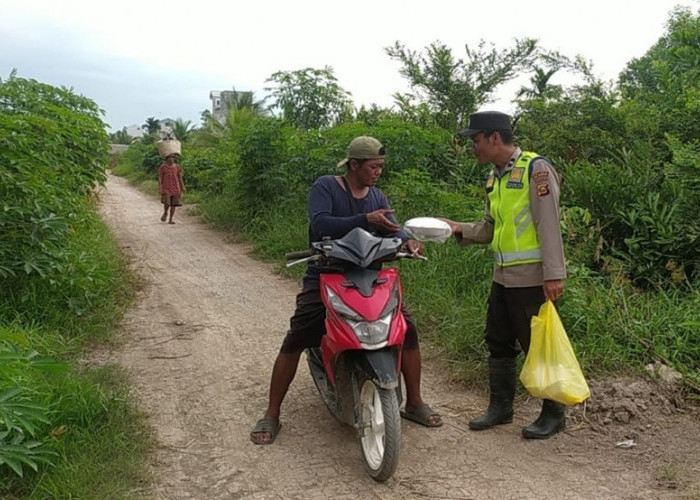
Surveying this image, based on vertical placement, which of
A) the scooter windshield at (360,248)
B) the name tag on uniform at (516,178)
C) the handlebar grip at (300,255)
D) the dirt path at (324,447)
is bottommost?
the dirt path at (324,447)

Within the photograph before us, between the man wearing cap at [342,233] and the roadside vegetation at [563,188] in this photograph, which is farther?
the roadside vegetation at [563,188]

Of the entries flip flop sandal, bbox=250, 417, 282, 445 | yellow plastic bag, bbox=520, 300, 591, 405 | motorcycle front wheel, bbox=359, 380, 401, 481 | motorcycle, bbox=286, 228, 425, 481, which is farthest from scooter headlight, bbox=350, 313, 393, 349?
flip flop sandal, bbox=250, 417, 282, 445

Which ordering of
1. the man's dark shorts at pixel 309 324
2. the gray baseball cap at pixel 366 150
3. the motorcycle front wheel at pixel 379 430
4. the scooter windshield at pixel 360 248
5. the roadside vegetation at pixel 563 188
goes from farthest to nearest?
the roadside vegetation at pixel 563 188 → the man's dark shorts at pixel 309 324 → the gray baseball cap at pixel 366 150 → the scooter windshield at pixel 360 248 → the motorcycle front wheel at pixel 379 430

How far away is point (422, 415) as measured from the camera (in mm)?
3850

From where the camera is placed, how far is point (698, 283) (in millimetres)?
5398

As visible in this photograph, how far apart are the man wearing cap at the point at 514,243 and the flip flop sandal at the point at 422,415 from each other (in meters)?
0.23

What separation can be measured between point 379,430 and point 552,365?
0.95 m

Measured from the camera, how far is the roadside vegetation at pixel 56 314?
306 centimetres

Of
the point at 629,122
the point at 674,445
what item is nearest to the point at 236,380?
the point at 674,445

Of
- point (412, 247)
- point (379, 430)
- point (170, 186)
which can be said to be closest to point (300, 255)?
point (412, 247)

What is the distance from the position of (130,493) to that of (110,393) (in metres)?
1.15

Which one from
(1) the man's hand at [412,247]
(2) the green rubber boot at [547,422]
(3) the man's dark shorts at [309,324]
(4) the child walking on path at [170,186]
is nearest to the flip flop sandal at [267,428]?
(3) the man's dark shorts at [309,324]

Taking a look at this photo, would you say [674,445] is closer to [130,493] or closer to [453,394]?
[453,394]

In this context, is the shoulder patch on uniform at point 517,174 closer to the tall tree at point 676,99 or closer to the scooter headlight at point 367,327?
the scooter headlight at point 367,327
